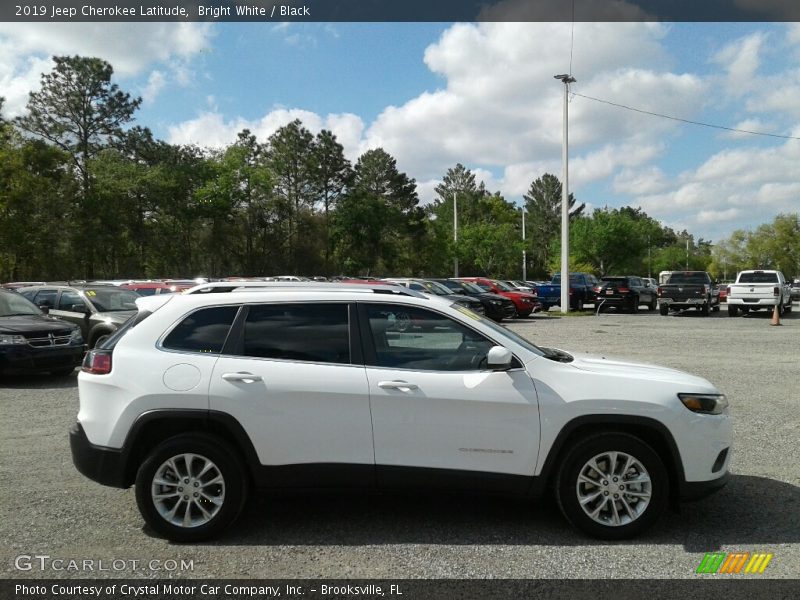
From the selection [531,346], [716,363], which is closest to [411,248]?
[716,363]

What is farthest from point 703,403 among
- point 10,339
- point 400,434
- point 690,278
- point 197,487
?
point 690,278

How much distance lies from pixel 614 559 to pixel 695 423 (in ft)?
3.42

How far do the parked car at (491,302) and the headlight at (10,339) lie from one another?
51.8 feet

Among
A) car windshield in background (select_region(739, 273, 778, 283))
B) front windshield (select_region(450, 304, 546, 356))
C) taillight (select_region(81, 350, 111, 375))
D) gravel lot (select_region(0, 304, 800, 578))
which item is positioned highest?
car windshield in background (select_region(739, 273, 778, 283))

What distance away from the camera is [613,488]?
4328 millimetres

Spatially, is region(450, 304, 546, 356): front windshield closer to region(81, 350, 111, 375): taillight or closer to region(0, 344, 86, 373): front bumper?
region(81, 350, 111, 375): taillight

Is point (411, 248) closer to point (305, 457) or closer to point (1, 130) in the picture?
point (1, 130)

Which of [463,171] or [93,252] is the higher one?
[463,171]

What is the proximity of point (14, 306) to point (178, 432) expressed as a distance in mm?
9061

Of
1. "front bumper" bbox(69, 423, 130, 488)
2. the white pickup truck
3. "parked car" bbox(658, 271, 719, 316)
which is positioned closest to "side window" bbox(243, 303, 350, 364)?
"front bumper" bbox(69, 423, 130, 488)

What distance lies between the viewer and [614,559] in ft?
13.3

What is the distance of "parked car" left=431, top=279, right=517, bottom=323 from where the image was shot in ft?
79.5

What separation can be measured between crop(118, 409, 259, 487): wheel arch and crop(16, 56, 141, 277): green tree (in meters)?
43.1

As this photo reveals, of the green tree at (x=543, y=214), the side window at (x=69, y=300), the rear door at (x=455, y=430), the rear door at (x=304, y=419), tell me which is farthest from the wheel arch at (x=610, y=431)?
the green tree at (x=543, y=214)
